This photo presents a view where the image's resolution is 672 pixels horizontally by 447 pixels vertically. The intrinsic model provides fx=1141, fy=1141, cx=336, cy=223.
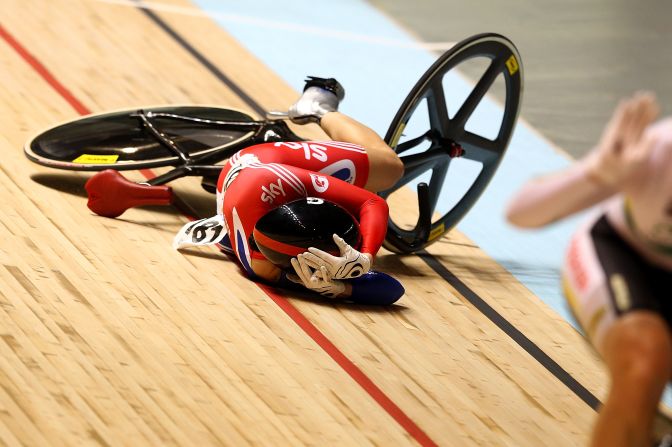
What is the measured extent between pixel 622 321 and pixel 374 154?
7.65 ft

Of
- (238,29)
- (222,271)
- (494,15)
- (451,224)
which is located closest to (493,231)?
(451,224)

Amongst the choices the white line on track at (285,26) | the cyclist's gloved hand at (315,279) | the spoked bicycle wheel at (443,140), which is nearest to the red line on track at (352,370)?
the cyclist's gloved hand at (315,279)

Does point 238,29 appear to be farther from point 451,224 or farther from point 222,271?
point 222,271

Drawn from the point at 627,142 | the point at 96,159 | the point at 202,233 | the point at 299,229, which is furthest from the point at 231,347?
the point at 627,142

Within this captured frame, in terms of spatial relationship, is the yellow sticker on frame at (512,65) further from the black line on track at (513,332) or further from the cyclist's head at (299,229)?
the cyclist's head at (299,229)

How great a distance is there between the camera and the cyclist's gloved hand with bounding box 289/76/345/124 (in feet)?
17.2

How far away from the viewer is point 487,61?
26.7ft

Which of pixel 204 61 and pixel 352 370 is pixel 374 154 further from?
pixel 204 61

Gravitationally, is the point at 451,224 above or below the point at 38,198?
above

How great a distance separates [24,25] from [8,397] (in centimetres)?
432

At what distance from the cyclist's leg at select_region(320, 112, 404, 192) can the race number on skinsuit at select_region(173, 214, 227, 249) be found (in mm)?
671

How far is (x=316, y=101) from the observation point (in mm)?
5281

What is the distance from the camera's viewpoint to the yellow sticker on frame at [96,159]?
5219 mm

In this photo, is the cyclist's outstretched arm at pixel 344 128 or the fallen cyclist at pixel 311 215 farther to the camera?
the cyclist's outstretched arm at pixel 344 128
